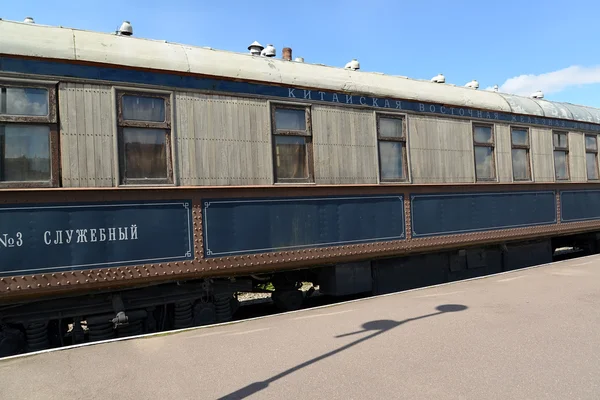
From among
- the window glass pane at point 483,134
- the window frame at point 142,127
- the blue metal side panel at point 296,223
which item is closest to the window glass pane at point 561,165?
the window glass pane at point 483,134

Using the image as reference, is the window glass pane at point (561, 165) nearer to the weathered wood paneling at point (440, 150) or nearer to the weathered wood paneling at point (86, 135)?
the weathered wood paneling at point (440, 150)

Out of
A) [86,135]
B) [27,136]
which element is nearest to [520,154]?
[86,135]

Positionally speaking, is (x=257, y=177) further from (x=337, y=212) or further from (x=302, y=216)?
(x=337, y=212)

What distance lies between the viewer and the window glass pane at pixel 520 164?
8.61 meters

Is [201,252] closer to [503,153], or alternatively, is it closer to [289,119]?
[289,119]

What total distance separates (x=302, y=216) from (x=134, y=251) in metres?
2.09

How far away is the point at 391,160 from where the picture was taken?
22.7 ft

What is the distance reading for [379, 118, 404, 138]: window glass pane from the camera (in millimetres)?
6820

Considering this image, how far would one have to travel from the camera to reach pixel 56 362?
4.25m

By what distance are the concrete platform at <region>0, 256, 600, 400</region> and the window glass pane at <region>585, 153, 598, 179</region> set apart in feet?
17.4

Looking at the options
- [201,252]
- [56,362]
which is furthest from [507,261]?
[56,362]

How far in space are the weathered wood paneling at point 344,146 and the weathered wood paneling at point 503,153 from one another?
9.57ft

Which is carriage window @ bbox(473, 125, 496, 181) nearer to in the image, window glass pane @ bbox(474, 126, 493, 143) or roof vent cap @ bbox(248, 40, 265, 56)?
window glass pane @ bbox(474, 126, 493, 143)

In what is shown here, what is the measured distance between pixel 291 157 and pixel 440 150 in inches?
110
